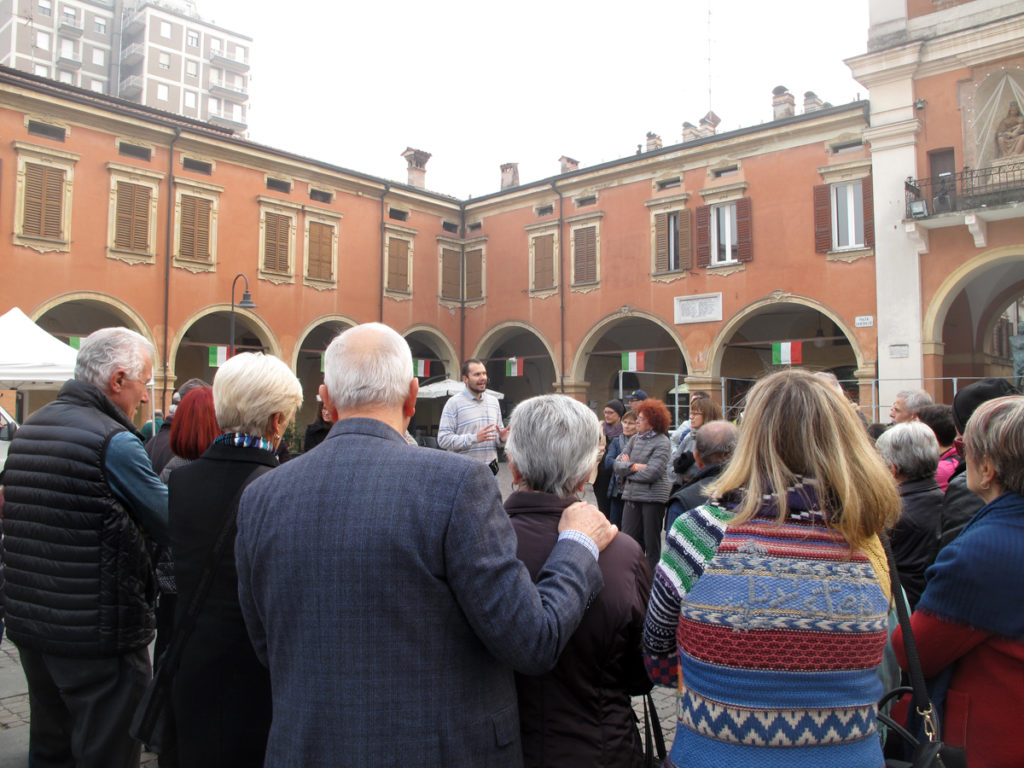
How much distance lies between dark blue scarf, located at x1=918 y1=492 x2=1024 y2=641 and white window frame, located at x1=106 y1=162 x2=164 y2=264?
18.4 m

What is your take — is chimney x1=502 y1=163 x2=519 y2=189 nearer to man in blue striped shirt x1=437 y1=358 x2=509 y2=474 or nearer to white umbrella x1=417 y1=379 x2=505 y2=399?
white umbrella x1=417 y1=379 x2=505 y2=399

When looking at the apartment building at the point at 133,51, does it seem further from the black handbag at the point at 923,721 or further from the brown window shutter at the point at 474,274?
the black handbag at the point at 923,721

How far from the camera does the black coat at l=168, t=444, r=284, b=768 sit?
2.13m

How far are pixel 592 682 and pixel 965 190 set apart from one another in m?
15.4

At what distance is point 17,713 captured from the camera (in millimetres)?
3709

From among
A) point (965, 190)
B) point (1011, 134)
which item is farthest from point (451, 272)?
point (1011, 134)

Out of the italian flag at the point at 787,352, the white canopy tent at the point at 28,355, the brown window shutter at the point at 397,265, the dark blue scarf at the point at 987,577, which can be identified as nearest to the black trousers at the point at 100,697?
the dark blue scarf at the point at 987,577

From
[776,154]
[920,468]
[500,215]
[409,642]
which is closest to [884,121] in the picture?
[776,154]

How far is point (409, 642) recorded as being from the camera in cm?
153

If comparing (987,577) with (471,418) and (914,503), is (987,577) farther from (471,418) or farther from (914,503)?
(471,418)

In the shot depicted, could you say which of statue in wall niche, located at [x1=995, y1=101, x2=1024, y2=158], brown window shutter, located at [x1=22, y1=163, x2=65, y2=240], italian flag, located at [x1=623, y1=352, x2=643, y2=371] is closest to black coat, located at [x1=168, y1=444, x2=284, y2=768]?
statue in wall niche, located at [x1=995, y1=101, x2=1024, y2=158]

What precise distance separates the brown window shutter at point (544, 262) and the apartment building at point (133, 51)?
40582 millimetres

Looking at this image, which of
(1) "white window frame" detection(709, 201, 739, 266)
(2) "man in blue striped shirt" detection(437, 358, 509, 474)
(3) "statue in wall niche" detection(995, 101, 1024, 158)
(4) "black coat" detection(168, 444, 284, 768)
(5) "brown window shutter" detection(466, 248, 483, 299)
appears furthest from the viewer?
(5) "brown window shutter" detection(466, 248, 483, 299)

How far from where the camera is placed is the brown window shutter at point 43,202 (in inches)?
617
